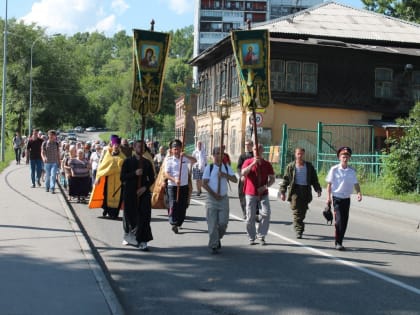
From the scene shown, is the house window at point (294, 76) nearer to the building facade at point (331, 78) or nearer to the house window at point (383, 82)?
the building facade at point (331, 78)

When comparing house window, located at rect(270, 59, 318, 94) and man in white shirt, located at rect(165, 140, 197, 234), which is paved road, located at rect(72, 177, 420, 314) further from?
house window, located at rect(270, 59, 318, 94)

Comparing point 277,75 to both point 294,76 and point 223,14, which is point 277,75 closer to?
point 294,76

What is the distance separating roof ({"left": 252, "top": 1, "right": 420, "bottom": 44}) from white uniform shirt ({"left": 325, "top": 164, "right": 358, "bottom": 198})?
1140 inches

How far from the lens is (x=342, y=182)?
10570mm

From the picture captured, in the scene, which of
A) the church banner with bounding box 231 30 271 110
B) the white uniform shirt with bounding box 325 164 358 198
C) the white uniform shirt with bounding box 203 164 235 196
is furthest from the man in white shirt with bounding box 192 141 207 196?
the white uniform shirt with bounding box 203 164 235 196

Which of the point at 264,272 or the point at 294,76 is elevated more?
the point at 294,76

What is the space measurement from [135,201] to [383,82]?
107 feet

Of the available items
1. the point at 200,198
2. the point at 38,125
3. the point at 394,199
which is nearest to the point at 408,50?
the point at 394,199

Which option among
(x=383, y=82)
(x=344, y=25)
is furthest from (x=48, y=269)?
(x=344, y=25)

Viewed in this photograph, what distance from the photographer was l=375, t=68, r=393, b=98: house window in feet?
131

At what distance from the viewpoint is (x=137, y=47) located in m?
11.0

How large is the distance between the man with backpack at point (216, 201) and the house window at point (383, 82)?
3139 centimetres

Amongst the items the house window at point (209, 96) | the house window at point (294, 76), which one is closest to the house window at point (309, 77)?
Result: the house window at point (294, 76)

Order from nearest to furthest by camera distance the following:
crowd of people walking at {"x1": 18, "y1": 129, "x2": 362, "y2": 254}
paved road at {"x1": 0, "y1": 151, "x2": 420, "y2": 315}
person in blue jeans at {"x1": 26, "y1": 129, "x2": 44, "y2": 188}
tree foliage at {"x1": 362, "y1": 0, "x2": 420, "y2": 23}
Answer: paved road at {"x1": 0, "y1": 151, "x2": 420, "y2": 315} < crowd of people walking at {"x1": 18, "y1": 129, "x2": 362, "y2": 254} < person in blue jeans at {"x1": 26, "y1": 129, "x2": 44, "y2": 188} < tree foliage at {"x1": 362, "y1": 0, "x2": 420, "y2": 23}
